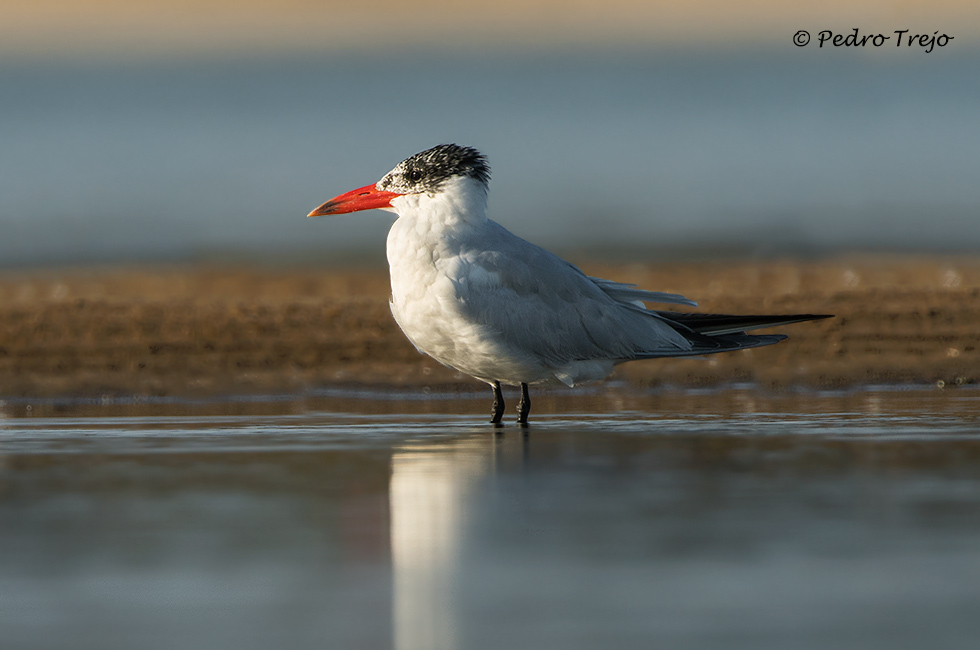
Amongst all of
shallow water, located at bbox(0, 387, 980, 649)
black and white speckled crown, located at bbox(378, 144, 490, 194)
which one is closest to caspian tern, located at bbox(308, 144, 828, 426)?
black and white speckled crown, located at bbox(378, 144, 490, 194)

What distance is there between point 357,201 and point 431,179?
0.66 meters

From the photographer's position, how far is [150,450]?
634 cm

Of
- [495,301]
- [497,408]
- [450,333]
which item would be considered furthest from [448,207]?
[497,408]

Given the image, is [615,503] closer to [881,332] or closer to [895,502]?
[895,502]

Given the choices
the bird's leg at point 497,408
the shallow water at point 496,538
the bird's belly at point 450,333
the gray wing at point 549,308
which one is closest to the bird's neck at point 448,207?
the gray wing at point 549,308

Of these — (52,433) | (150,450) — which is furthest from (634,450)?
(52,433)

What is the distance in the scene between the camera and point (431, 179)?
8.16 meters

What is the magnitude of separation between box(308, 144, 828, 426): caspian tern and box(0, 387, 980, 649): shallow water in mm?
701

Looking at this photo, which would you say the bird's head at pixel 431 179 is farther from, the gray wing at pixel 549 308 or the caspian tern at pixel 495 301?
the gray wing at pixel 549 308

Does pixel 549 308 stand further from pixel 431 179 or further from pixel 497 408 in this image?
pixel 431 179

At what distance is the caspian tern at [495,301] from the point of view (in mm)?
7457

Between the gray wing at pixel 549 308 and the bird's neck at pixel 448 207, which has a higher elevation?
the bird's neck at pixel 448 207

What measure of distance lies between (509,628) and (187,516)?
185 centimetres

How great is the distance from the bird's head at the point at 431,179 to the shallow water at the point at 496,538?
1766 millimetres
